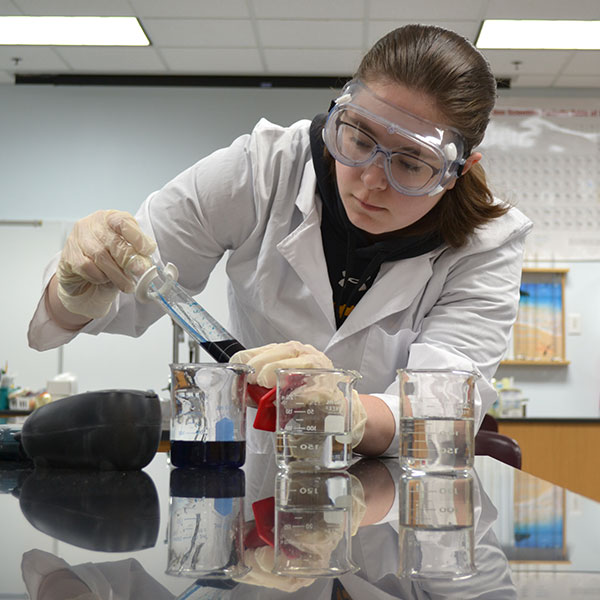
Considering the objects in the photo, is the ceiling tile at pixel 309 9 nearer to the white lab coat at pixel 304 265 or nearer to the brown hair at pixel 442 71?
the white lab coat at pixel 304 265

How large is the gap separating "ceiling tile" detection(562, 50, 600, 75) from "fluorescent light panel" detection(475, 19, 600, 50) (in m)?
0.07

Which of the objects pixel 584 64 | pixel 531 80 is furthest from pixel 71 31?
pixel 584 64

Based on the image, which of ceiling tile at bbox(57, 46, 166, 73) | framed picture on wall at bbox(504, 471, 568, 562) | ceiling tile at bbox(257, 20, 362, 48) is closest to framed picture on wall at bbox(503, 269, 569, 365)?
ceiling tile at bbox(257, 20, 362, 48)

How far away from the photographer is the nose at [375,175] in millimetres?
1348

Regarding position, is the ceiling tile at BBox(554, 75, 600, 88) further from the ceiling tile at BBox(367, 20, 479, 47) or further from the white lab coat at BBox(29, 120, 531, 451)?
the white lab coat at BBox(29, 120, 531, 451)

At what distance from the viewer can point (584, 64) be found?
14.8 feet

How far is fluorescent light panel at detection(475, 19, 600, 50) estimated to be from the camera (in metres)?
4.02

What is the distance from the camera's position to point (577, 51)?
14.2ft

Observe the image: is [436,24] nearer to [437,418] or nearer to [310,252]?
[310,252]

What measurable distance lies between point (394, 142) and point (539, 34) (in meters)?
3.29

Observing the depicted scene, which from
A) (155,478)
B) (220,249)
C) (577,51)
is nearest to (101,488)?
(155,478)

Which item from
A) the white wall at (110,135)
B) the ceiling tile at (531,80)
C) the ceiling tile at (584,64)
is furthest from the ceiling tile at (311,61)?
the ceiling tile at (584,64)

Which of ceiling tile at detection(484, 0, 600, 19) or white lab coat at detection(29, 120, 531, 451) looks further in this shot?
ceiling tile at detection(484, 0, 600, 19)

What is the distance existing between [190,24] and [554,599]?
4123 mm
